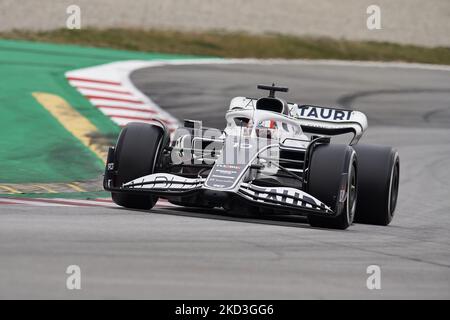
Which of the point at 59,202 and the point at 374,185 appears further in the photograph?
the point at 374,185

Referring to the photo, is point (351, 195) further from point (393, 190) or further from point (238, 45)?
point (238, 45)

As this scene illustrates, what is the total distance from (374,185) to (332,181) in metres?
1.53

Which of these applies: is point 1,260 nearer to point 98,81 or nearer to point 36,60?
point 98,81

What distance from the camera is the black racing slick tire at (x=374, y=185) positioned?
14109mm

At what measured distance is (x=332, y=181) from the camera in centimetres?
1274

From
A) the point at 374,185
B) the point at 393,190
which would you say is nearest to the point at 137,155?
the point at 374,185

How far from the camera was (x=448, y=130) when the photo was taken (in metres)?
23.9

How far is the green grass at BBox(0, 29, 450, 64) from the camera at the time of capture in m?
30.7

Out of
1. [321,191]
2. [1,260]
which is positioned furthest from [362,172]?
[1,260]

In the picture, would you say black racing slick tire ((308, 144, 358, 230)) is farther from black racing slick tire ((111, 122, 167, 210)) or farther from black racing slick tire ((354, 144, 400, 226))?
black racing slick tire ((111, 122, 167, 210))

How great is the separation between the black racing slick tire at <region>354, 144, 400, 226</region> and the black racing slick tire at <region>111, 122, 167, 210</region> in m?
2.45

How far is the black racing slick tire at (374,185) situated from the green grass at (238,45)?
16.8 m

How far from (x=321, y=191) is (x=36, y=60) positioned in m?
14.1
